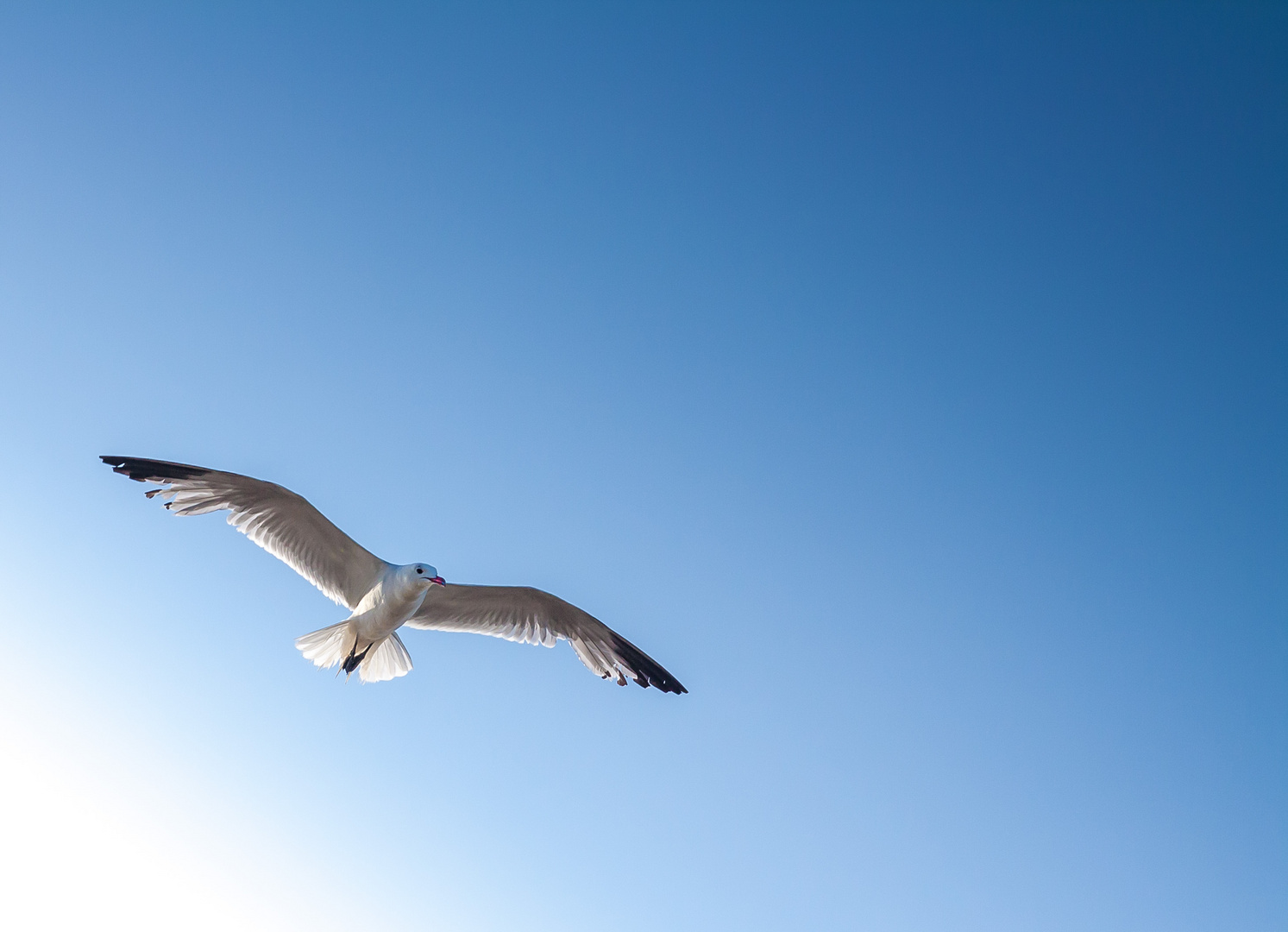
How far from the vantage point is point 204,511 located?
376 inches

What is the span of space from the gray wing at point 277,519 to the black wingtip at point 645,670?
8.66 feet

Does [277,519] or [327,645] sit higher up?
[277,519]

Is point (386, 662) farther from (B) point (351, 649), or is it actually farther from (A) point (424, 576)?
(A) point (424, 576)

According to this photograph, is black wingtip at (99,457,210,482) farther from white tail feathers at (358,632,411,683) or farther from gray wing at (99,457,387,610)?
white tail feathers at (358,632,411,683)

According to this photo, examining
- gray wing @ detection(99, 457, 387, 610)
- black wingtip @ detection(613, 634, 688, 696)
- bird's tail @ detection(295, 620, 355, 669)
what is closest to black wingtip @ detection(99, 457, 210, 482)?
gray wing @ detection(99, 457, 387, 610)

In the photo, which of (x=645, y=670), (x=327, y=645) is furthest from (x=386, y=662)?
(x=645, y=670)

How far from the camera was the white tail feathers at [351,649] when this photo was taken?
9.80m

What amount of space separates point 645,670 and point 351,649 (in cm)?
304

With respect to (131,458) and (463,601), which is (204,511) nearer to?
(131,458)

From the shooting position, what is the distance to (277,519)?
9781 mm

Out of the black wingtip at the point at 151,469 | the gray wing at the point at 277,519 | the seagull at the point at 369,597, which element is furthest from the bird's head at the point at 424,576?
the black wingtip at the point at 151,469

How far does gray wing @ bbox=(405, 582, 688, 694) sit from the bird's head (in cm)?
85

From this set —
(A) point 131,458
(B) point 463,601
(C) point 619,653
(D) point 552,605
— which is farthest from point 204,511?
(C) point 619,653

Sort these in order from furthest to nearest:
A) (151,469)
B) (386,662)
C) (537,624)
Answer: (537,624) < (386,662) < (151,469)
